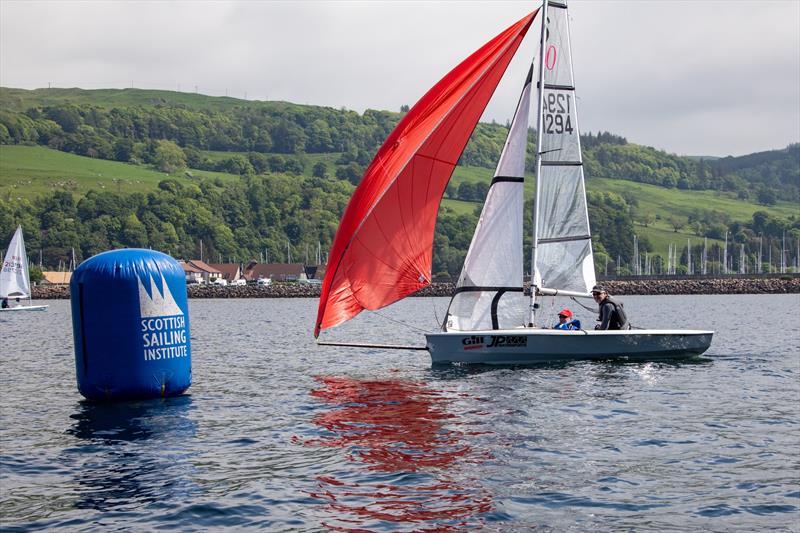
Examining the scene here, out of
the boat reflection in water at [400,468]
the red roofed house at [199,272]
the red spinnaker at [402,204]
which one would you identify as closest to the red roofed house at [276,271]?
the red roofed house at [199,272]

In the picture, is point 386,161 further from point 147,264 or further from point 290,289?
point 290,289

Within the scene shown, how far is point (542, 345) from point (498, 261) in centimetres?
271

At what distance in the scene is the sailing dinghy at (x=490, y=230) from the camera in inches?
990

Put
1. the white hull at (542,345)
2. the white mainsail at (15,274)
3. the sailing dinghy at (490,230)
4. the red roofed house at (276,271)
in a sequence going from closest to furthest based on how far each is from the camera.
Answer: the sailing dinghy at (490,230) < the white hull at (542,345) < the white mainsail at (15,274) < the red roofed house at (276,271)

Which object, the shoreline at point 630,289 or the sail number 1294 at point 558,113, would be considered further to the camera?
the shoreline at point 630,289

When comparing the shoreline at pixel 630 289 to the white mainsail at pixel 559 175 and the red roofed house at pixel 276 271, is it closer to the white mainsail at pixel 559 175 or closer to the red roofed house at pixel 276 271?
the red roofed house at pixel 276 271

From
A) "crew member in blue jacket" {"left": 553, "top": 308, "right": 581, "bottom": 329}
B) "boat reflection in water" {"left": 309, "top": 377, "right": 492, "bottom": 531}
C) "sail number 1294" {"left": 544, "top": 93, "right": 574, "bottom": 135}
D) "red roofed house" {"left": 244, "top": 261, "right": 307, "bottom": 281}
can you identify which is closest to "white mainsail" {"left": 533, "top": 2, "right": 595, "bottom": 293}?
"sail number 1294" {"left": 544, "top": 93, "right": 574, "bottom": 135}

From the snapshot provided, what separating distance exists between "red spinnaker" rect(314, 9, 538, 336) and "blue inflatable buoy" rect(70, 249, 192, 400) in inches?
262

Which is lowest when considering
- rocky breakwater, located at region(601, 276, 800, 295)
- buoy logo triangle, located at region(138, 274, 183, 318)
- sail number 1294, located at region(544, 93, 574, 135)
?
rocky breakwater, located at region(601, 276, 800, 295)

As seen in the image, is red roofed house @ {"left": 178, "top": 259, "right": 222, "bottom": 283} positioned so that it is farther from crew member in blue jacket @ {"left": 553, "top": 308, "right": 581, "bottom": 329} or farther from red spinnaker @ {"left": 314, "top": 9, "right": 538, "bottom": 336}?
red spinnaker @ {"left": 314, "top": 9, "right": 538, "bottom": 336}

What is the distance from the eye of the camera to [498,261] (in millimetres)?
26500

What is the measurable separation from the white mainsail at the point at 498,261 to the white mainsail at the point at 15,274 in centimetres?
6042

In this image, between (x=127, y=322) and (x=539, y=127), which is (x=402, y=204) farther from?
(x=127, y=322)

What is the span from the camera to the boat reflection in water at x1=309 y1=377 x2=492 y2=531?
36.6ft
